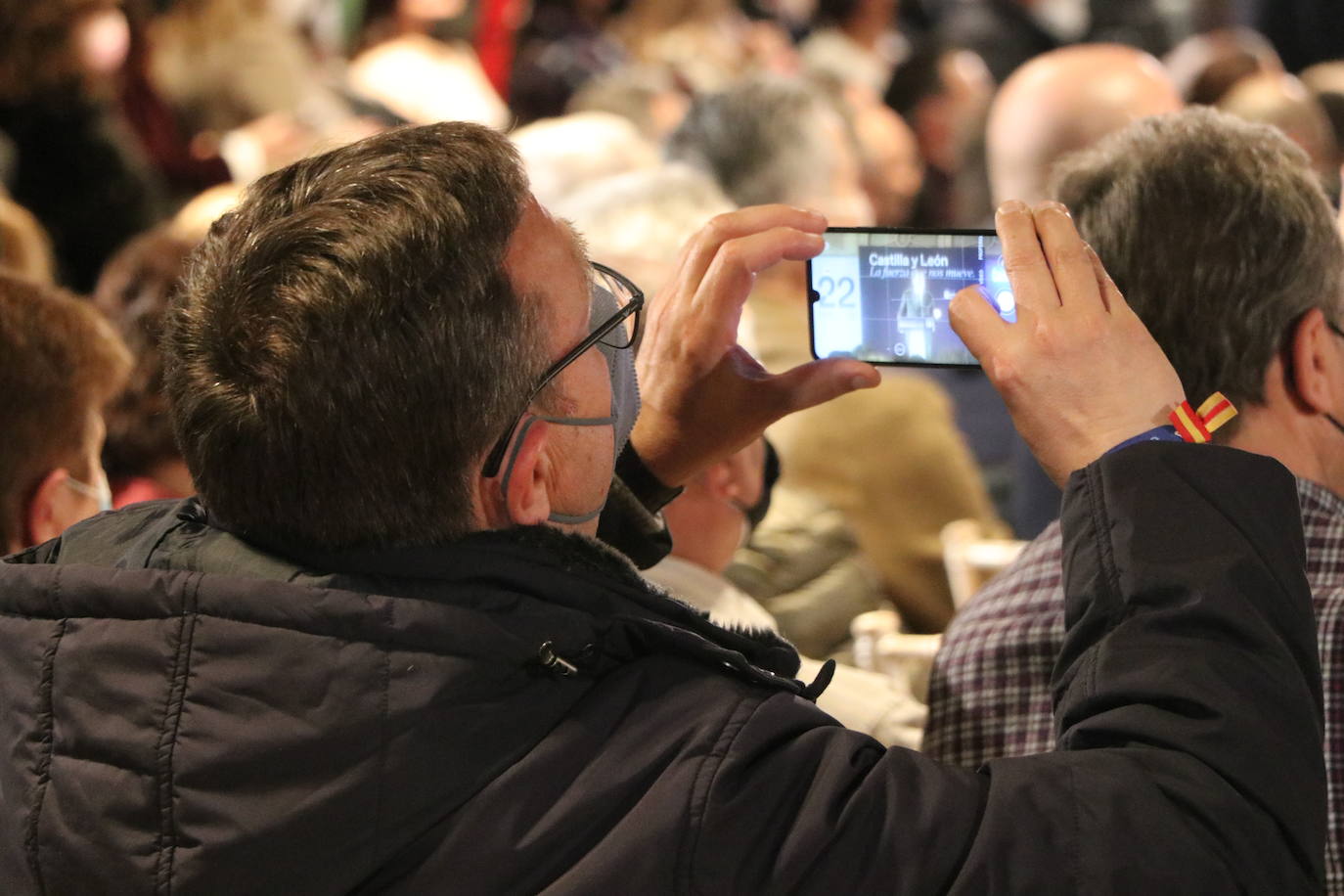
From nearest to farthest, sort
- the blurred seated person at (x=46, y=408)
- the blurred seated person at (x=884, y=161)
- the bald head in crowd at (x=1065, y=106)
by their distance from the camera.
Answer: the blurred seated person at (x=46, y=408), the bald head in crowd at (x=1065, y=106), the blurred seated person at (x=884, y=161)

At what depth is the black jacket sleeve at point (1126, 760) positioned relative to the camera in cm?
95

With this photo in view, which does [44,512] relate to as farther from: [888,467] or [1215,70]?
[1215,70]

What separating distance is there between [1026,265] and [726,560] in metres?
0.75

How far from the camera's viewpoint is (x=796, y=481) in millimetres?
2846

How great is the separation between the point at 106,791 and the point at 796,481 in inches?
77.5

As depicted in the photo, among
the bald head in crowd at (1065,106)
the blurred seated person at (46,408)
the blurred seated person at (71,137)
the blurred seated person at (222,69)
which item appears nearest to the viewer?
the blurred seated person at (46,408)

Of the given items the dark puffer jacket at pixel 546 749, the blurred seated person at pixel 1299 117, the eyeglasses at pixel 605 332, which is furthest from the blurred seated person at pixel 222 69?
the dark puffer jacket at pixel 546 749

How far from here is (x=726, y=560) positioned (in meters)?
1.84

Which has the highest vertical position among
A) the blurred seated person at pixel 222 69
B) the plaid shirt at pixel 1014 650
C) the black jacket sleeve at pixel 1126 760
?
the black jacket sleeve at pixel 1126 760

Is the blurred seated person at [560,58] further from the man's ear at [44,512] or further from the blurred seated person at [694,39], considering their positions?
the man's ear at [44,512]

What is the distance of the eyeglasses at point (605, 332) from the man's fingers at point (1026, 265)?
280 millimetres

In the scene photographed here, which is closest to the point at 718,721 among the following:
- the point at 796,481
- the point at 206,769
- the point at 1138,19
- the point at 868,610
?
the point at 206,769

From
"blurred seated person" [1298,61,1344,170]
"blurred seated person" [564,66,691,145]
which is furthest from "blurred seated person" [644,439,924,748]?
"blurred seated person" [564,66,691,145]

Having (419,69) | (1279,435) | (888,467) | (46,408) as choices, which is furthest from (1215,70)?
(46,408)
